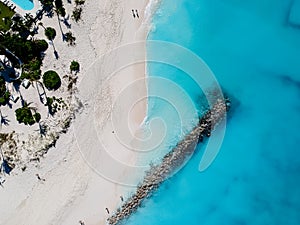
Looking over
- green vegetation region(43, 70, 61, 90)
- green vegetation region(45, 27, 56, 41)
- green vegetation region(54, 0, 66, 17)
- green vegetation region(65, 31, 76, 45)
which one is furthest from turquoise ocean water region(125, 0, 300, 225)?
green vegetation region(45, 27, 56, 41)

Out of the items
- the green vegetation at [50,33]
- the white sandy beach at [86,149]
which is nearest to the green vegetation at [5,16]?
the white sandy beach at [86,149]

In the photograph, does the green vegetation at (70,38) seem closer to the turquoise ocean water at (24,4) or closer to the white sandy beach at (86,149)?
the white sandy beach at (86,149)

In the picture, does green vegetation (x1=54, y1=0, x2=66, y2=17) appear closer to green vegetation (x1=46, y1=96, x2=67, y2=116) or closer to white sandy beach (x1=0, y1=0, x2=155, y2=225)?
white sandy beach (x1=0, y1=0, x2=155, y2=225)

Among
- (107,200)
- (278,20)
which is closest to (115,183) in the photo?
(107,200)

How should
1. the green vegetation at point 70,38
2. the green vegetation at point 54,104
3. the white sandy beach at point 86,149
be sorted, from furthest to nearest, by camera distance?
the green vegetation at point 70,38 → the green vegetation at point 54,104 → the white sandy beach at point 86,149

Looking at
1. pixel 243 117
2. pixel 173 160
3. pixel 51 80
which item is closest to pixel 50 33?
pixel 51 80

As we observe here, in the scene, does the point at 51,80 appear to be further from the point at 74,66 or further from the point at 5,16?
the point at 5,16

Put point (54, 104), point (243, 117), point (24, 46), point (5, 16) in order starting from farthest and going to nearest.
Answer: point (243, 117)
point (5, 16)
point (54, 104)
point (24, 46)
